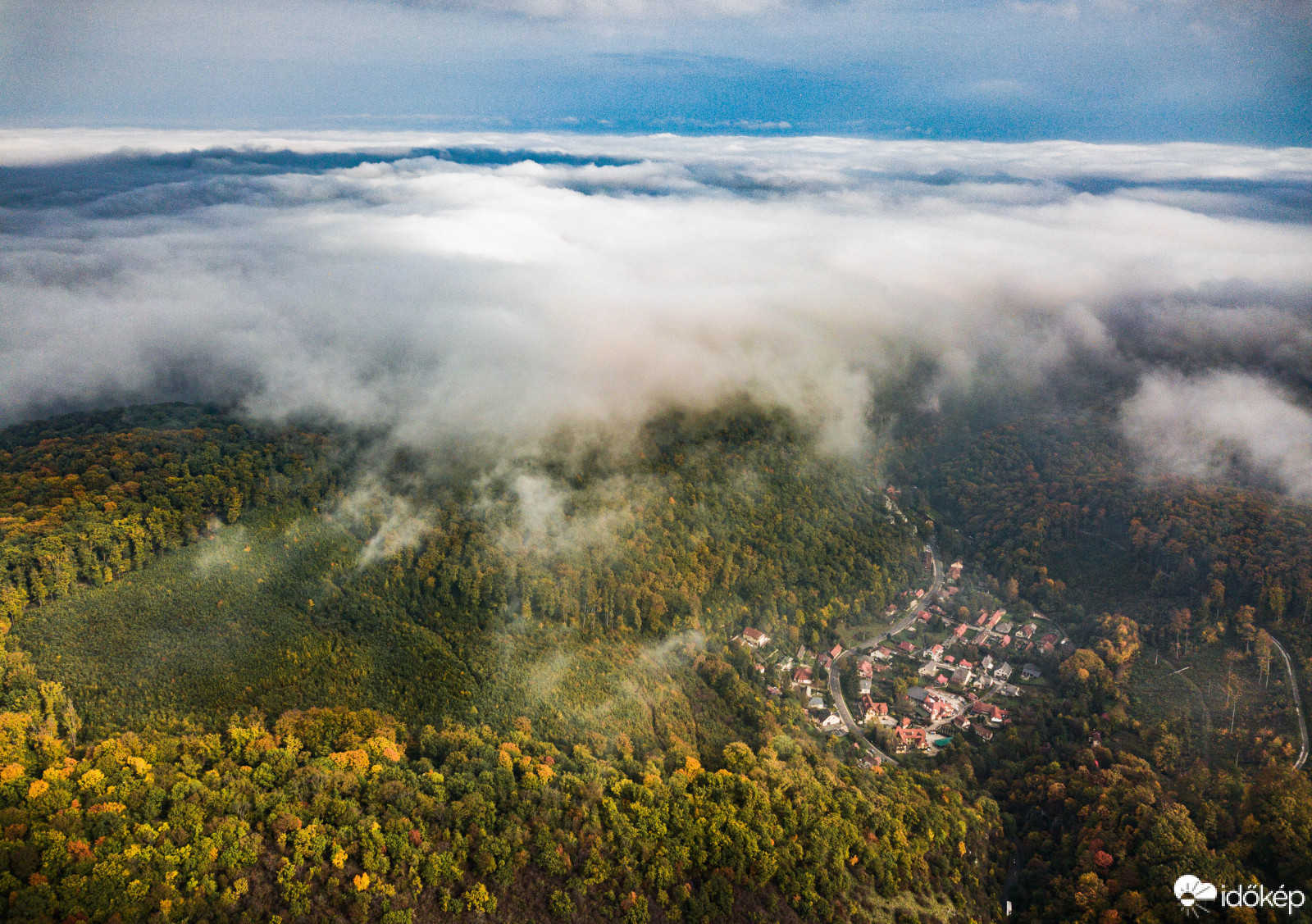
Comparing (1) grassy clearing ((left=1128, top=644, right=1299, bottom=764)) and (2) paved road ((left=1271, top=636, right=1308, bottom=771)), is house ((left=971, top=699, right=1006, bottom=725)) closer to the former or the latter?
(1) grassy clearing ((left=1128, top=644, right=1299, bottom=764))

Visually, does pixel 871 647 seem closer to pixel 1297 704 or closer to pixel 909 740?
pixel 909 740

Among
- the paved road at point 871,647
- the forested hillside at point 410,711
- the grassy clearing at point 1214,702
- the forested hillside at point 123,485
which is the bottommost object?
the paved road at point 871,647

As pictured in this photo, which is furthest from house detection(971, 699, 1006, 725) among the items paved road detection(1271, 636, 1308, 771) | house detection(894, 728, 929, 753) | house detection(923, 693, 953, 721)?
paved road detection(1271, 636, 1308, 771)

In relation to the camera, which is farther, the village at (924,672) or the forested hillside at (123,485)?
the village at (924,672)

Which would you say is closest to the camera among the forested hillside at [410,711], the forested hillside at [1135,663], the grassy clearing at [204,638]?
the forested hillside at [410,711]

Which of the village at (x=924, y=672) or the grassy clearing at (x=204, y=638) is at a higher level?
the grassy clearing at (x=204, y=638)

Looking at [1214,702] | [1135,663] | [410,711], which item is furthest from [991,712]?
[410,711]

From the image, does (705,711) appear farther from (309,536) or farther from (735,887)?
(309,536)

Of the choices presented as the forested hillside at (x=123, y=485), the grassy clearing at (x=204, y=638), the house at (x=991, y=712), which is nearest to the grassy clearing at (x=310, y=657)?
the grassy clearing at (x=204, y=638)

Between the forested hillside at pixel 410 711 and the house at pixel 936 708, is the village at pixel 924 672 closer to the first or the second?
the house at pixel 936 708
